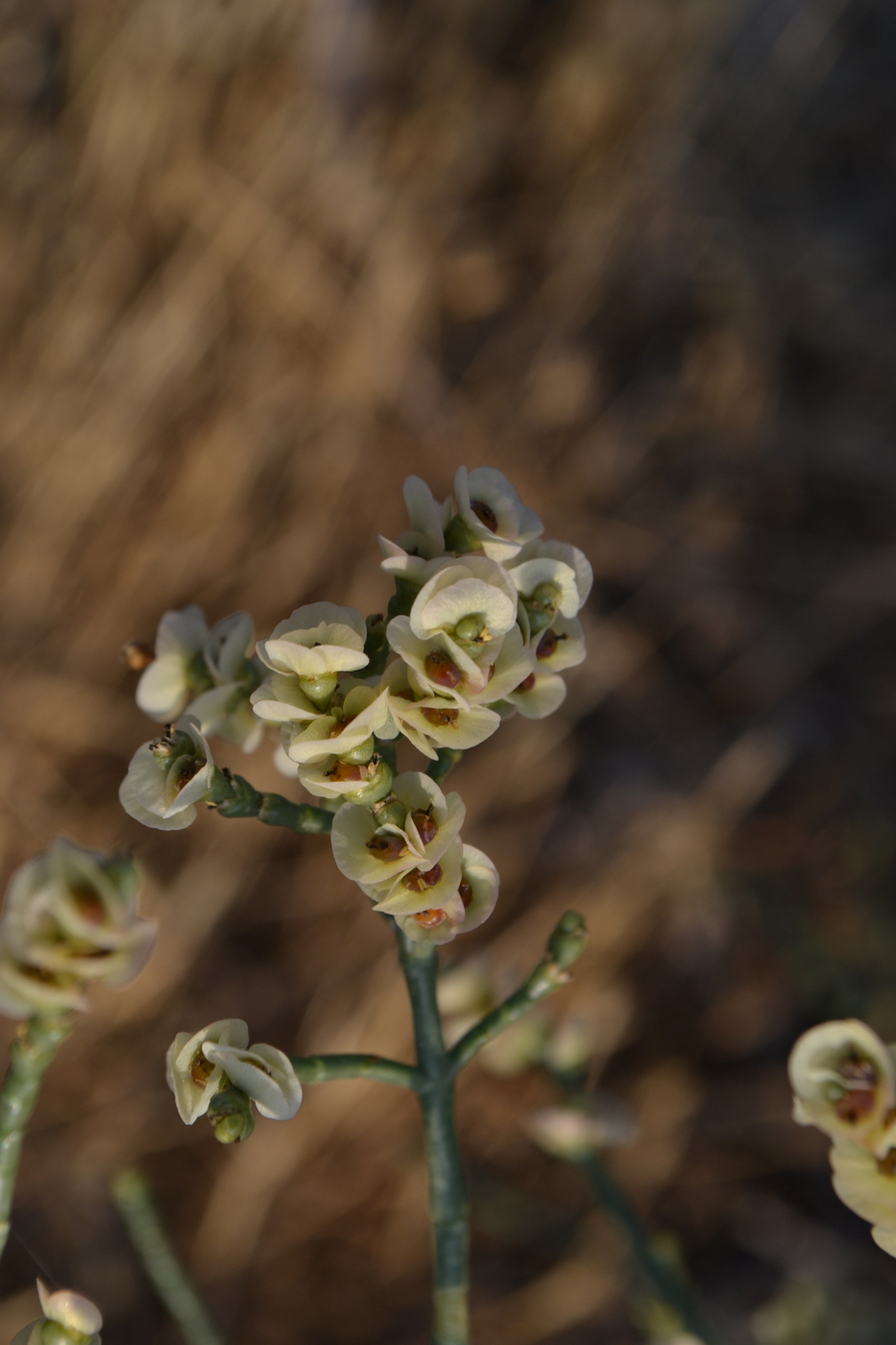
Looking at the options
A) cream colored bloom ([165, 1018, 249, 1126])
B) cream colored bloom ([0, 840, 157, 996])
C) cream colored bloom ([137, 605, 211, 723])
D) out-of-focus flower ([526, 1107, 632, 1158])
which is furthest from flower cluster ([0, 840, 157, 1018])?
out-of-focus flower ([526, 1107, 632, 1158])

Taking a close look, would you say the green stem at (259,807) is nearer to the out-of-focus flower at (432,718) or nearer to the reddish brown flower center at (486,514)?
the out-of-focus flower at (432,718)

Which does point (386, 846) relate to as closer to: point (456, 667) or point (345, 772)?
point (345, 772)

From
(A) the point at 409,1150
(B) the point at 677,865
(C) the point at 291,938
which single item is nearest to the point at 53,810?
(C) the point at 291,938

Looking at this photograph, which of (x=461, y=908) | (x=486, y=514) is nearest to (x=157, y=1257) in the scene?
(x=461, y=908)

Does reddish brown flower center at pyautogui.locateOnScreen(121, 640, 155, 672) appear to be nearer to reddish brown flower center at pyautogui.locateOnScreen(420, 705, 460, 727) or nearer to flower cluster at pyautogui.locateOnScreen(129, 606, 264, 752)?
flower cluster at pyautogui.locateOnScreen(129, 606, 264, 752)

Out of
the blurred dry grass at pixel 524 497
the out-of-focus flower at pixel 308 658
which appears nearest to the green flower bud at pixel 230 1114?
the out-of-focus flower at pixel 308 658

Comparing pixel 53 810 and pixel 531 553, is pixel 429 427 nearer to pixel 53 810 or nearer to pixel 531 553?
pixel 53 810

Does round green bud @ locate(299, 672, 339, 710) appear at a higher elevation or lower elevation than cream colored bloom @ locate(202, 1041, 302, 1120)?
higher
